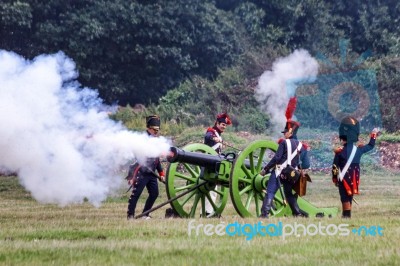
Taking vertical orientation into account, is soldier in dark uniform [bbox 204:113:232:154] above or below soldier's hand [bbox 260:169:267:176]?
above

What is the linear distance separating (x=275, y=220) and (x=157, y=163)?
2.27 m

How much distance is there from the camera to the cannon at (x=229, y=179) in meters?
11.2

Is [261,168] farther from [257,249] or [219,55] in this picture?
[219,55]

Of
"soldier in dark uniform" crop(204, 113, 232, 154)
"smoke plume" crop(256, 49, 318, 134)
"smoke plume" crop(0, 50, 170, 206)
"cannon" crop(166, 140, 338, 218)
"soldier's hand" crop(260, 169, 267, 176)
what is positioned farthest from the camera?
"smoke plume" crop(256, 49, 318, 134)

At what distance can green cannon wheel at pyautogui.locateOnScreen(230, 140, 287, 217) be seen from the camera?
11.3m

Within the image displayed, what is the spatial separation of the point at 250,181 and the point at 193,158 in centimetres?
106

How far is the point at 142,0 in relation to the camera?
33562 millimetres

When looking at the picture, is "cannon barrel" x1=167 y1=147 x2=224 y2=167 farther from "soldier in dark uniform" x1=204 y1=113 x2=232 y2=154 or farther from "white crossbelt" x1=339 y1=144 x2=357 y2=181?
"white crossbelt" x1=339 y1=144 x2=357 y2=181

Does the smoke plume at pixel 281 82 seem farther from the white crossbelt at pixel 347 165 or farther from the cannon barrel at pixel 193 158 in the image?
the cannon barrel at pixel 193 158

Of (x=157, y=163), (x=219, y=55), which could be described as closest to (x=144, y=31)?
(x=219, y=55)

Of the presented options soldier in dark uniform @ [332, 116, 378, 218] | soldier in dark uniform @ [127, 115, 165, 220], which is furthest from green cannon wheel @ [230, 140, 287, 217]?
soldier in dark uniform @ [127, 115, 165, 220]

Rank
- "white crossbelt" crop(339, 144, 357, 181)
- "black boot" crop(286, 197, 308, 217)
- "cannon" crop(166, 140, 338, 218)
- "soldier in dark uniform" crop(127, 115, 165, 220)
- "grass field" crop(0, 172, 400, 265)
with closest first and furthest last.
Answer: "grass field" crop(0, 172, 400, 265) < "cannon" crop(166, 140, 338, 218) < "white crossbelt" crop(339, 144, 357, 181) < "black boot" crop(286, 197, 308, 217) < "soldier in dark uniform" crop(127, 115, 165, 220)

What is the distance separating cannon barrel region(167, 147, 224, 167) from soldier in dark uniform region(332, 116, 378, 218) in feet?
5.16

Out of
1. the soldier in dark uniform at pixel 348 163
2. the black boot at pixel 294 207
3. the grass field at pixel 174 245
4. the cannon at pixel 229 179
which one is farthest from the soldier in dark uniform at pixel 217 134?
the grass field at pixel 174 245
